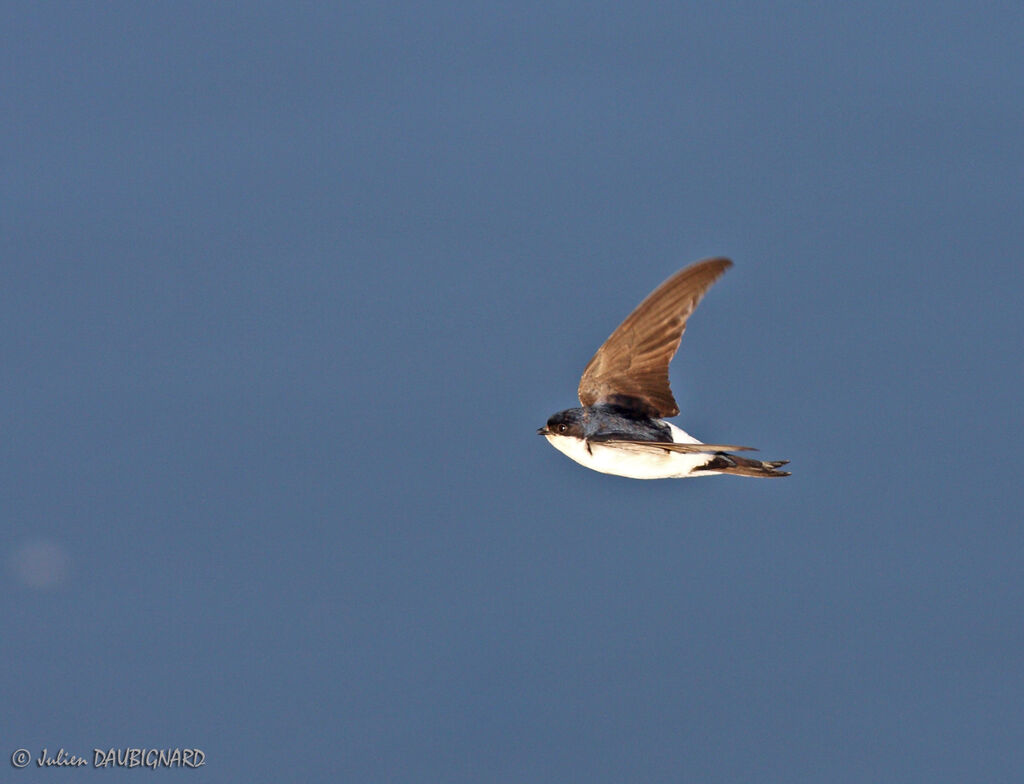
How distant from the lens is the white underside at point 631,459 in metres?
12.5

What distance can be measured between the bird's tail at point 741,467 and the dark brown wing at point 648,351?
86 cm

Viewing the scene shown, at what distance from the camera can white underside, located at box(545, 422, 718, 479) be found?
12539 mm

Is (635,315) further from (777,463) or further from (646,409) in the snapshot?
(777,463)

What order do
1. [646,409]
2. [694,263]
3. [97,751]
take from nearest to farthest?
1. [694,263]
2. [646,409]
3. [97,751]

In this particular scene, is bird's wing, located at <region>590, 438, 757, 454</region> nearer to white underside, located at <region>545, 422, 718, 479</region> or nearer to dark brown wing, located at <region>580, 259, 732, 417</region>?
white underside, located at <region>545, 422, 718, 479</region>

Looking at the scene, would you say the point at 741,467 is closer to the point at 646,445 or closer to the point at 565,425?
the point at 646,445

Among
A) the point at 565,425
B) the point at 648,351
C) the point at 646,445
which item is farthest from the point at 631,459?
the point at 648,351

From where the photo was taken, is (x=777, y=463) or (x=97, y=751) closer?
(x=777, y=463)

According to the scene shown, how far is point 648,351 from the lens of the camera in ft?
43.6

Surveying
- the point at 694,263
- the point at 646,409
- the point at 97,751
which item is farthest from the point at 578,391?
the point at 97,751

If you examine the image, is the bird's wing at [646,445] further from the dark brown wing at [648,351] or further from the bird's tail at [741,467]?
the dark brown wing at [648,351]

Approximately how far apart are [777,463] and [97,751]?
895 centimetres

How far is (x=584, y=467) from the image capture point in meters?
13.6

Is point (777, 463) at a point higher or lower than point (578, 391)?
lower
